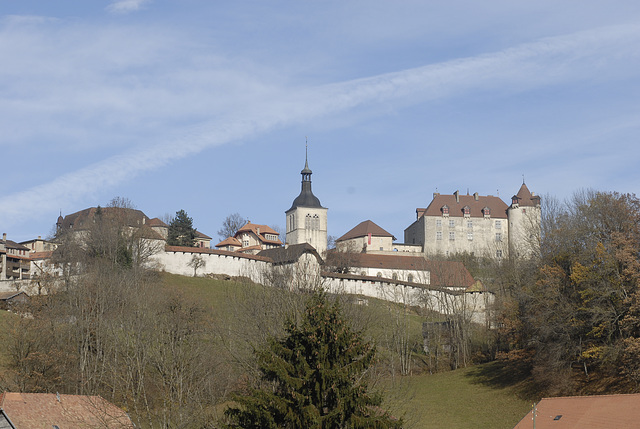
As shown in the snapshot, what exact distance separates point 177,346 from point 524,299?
18.4 m

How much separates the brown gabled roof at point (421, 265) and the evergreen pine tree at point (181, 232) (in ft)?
47.9

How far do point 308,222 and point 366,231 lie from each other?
7.91 metres

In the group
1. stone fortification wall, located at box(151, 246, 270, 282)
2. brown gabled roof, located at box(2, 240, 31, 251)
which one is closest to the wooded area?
stone fortification wall, located at box(151, 246, 270, 282)

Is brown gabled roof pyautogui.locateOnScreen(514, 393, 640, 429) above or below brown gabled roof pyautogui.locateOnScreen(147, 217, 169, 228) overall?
below

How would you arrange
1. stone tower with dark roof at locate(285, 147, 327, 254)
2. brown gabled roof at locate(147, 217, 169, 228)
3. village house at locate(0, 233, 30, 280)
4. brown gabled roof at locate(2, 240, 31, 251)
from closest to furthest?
village house at locate(0, 233, 30, 280) → brown gabled roof at locate(147, 217, 169, 228) → brown gabled roof at locate(2, 240, 31, 251) → stone tower with dark roof at locate(285, 147, 327, 254)

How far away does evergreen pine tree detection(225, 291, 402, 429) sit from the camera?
1992 centimetres

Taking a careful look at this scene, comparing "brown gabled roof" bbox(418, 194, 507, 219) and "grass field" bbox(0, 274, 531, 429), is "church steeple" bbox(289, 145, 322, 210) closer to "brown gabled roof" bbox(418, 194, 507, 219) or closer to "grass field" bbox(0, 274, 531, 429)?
"brown gabled roof" bbox(418, 194, 507, 219)

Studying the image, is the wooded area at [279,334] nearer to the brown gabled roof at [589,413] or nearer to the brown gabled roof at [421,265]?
the brown gabled roof at [589,413]

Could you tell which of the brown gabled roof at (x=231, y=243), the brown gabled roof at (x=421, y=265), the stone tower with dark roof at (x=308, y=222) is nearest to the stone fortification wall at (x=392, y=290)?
the brown gabled roof at (x=421, y=265)

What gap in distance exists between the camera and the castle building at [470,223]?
4149 inches

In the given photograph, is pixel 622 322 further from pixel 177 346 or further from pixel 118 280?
pixel 118 280

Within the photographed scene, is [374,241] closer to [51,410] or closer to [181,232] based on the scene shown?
[181,232]

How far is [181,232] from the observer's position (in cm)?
8619

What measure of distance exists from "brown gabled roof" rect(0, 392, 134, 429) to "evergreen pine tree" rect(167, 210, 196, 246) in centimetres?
5212
